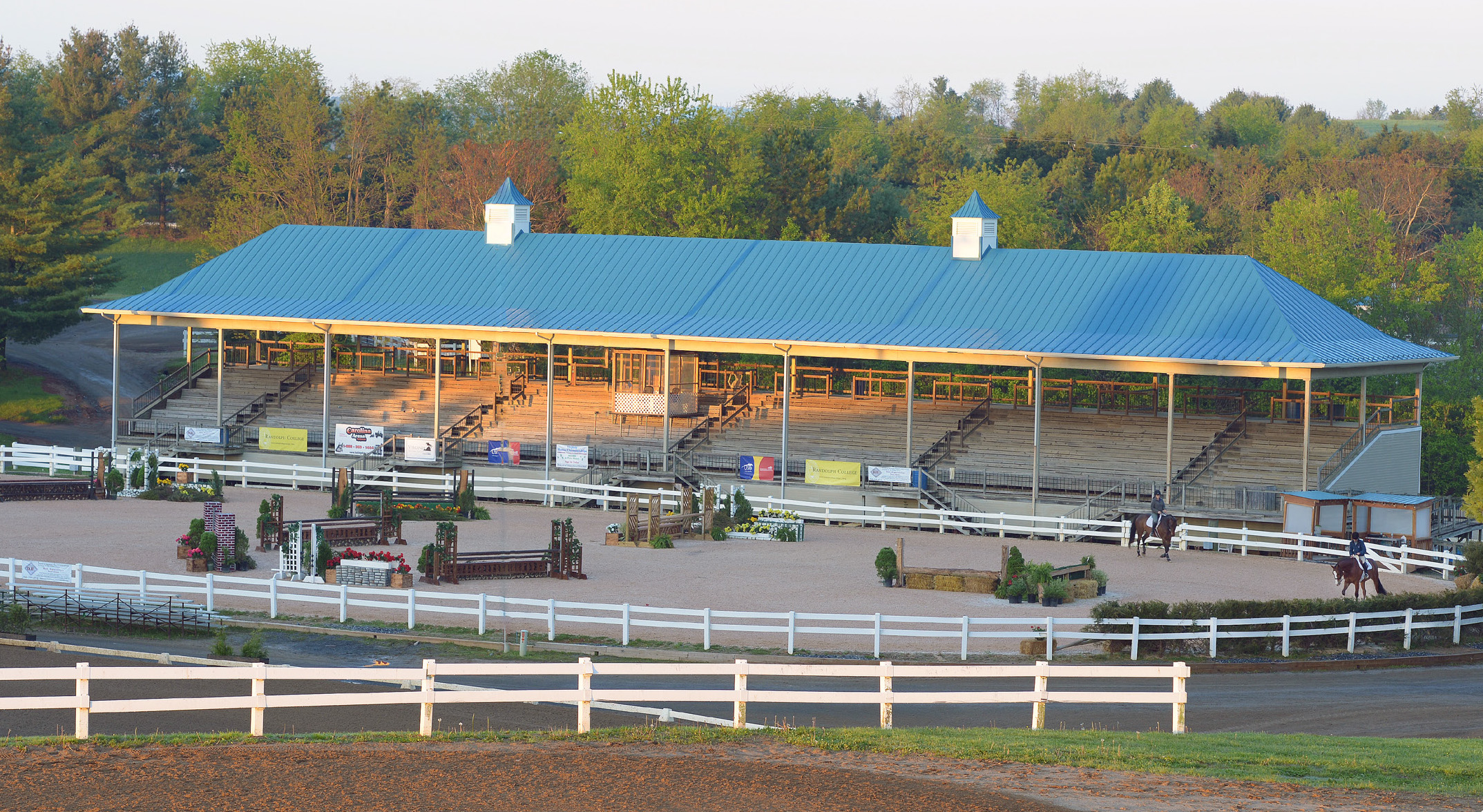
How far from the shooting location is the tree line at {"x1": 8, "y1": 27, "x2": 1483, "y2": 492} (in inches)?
2633

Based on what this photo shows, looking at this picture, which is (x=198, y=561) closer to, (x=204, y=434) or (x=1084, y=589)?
(x=1084, y=589)

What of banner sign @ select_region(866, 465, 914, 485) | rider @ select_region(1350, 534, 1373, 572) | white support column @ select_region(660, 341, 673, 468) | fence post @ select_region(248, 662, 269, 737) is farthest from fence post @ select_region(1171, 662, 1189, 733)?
white support column @ select_region(660, 341, 673, 468)

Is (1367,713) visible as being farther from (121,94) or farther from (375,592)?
(121,94)

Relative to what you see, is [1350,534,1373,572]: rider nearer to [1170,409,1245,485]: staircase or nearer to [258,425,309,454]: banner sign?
[1170,409,1245,485]: staircase

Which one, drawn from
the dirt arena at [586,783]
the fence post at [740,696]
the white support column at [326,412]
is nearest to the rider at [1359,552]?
the dirt arena at [586,783]

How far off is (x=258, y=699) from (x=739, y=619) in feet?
39.8

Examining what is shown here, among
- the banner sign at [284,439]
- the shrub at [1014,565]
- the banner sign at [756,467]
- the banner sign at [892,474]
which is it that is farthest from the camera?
the banner sign at [284,439]

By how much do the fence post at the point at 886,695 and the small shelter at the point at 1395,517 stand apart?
79.9ft

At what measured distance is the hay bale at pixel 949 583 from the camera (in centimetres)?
3125

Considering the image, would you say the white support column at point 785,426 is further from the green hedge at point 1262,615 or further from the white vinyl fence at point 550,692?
the white vinyl fence at point 550,692

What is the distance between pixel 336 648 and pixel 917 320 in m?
24.5

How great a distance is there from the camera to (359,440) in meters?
48.0

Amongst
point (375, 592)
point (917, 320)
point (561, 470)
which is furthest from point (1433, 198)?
point (375, 592)

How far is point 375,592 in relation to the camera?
87.6ft
